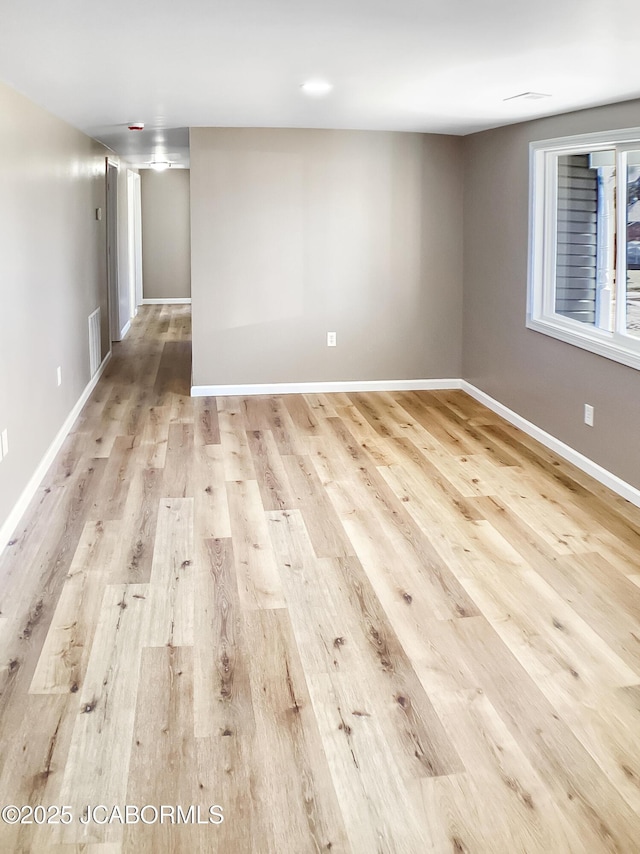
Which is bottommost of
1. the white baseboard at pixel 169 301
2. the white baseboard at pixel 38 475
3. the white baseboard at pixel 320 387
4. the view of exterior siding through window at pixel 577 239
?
the white baseboard at pixel 38 475

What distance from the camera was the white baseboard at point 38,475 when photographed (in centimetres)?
376

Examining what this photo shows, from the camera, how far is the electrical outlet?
4680 mm

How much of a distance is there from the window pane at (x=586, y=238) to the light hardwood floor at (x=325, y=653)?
0.96 metres

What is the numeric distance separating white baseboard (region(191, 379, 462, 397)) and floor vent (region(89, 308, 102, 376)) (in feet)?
2.93

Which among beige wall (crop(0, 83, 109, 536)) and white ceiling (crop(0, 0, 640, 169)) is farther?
beige wall (crop(0, 83, 109, 536))

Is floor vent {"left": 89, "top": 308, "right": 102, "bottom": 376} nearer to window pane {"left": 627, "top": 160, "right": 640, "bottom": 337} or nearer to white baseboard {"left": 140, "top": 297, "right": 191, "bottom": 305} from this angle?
window pane {"left": 627, "top": 160, "right": 640, "bottom": 337}

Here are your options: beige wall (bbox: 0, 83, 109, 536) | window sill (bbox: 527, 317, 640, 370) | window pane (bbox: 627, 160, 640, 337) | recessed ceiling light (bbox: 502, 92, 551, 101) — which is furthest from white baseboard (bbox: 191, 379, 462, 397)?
recessed ceiling light (bbox: 502, 92, 551, 101)

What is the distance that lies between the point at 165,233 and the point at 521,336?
8.44 metres

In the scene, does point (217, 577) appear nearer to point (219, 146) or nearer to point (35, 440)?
point (35, 440)

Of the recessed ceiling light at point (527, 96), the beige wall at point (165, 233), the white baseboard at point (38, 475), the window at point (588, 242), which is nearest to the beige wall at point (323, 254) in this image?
the white baseboard at point (38, 475)

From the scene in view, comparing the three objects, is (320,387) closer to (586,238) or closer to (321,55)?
(586,238)

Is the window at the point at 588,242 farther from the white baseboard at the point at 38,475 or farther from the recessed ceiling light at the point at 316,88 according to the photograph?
the white baseboard at the point at 38,475

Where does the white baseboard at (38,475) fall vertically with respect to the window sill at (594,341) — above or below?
below

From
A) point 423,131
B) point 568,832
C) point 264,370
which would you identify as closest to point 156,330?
point 264,370
